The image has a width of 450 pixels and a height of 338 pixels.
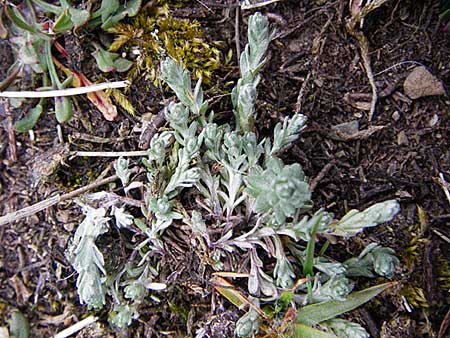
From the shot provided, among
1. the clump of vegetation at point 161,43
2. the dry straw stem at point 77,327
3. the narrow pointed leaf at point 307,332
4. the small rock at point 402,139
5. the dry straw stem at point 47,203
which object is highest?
the clump of vegetation at point 161,43

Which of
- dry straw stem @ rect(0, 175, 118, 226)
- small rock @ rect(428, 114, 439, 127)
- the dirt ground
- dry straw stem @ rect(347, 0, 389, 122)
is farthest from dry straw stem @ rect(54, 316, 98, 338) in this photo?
small rock @ rect(428, 114, 439, 127)

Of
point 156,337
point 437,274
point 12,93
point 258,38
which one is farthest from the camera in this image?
point 12,93

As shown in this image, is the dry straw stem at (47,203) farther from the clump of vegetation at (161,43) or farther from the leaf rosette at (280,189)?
the leaf rosette at (280,189)

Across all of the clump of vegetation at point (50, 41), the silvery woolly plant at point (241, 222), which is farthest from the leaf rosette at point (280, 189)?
the clump of vegetation at point (50, 41)

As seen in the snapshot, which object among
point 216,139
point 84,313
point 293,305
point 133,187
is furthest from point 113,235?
point 293,305

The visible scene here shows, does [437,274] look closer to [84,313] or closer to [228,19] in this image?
[228,19]
